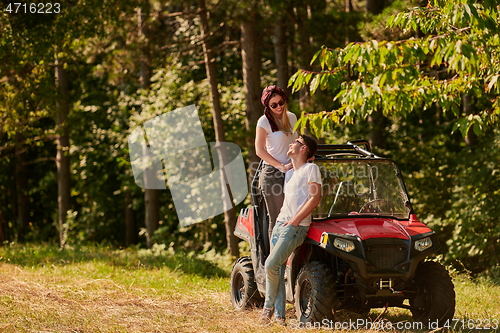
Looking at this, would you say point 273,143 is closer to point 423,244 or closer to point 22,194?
point 423,244

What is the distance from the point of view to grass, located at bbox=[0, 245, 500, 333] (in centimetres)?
588

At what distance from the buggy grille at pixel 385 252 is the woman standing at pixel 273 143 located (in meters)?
1.08

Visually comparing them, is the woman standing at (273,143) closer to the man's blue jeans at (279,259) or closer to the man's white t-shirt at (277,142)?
the man's white t-shirt at (277,142)

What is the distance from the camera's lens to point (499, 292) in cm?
836

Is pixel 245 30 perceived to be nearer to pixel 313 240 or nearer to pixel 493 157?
pixel 493 157

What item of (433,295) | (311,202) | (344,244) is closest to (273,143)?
(311,202)

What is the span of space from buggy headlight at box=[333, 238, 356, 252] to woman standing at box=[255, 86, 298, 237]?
0.89m

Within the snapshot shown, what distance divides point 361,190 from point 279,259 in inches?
46.6

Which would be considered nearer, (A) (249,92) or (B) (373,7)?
(A) (249,92)

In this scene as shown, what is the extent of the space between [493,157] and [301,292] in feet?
27.7

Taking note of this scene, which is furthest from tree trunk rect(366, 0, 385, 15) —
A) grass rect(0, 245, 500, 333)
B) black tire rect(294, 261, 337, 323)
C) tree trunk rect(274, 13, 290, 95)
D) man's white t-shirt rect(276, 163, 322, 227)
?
black tire rect(294, 261, 337, 323)

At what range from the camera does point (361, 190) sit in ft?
20.4

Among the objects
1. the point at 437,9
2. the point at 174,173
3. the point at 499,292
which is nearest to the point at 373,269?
the point at 437,9

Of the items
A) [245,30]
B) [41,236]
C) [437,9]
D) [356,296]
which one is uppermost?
[245,30]
